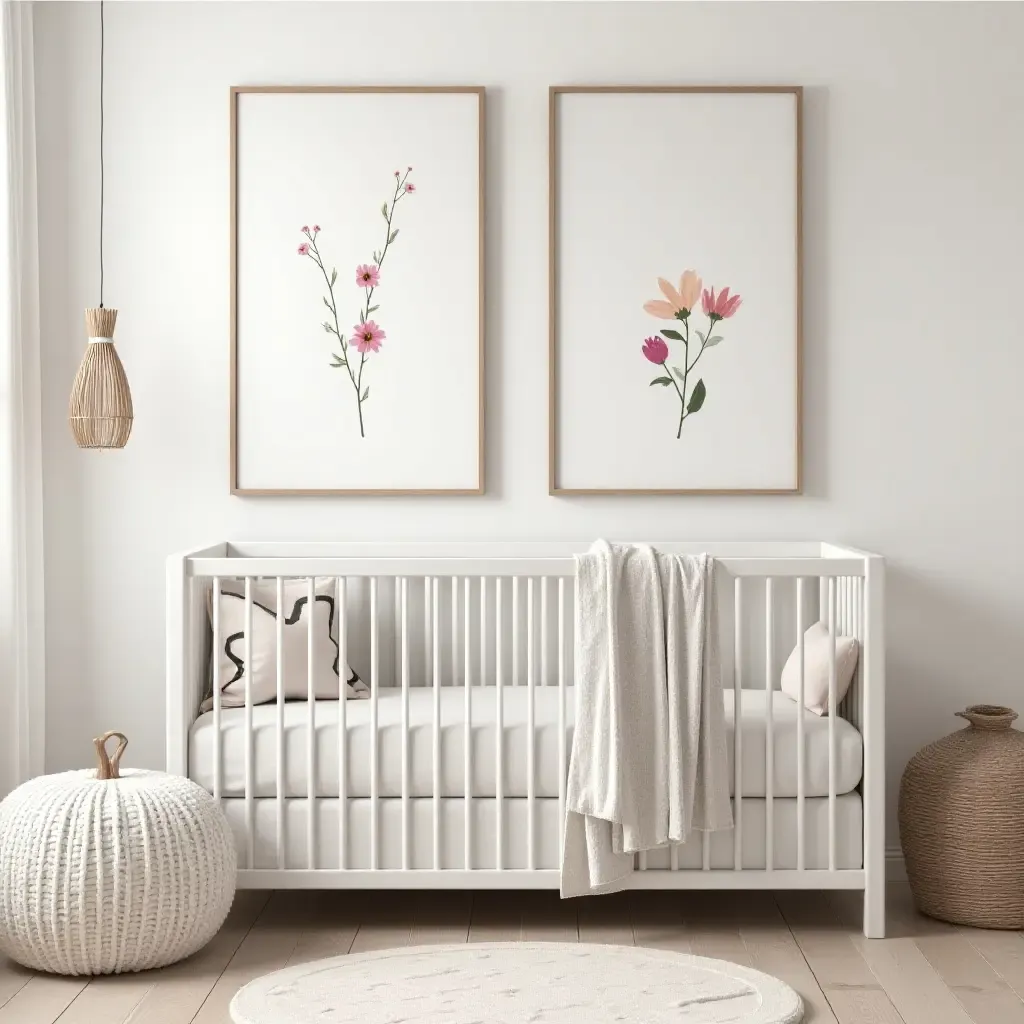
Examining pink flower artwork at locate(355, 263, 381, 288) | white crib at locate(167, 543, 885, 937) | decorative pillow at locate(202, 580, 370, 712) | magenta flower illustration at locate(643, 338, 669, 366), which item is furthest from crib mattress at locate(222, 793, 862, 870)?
pink flower artwork at locate(355, 263, 381, 288)

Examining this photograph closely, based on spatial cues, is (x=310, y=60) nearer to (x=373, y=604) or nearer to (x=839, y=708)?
(x=373, y=604)

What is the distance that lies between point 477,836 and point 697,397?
3.90 ft

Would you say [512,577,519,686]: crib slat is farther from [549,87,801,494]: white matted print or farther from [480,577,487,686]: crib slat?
[549,87,801,494]: white matted print

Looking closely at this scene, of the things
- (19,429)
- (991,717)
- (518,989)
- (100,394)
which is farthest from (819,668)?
(19,429)

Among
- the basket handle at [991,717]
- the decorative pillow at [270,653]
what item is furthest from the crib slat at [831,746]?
the decorative pillow at [270,653]

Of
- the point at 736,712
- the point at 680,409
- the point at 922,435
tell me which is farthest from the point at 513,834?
the point at 922,435

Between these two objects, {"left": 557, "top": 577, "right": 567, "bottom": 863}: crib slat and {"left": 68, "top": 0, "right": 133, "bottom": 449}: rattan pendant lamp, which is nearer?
{"left": 557, "top": 577, "right": 567, "bottom": 863}: crib slat

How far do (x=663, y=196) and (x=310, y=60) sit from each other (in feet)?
3.01

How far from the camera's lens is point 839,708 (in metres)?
2.70

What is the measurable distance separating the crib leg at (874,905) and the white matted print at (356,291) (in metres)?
1.26

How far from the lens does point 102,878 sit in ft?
7.11

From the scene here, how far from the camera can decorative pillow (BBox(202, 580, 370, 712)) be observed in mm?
2656

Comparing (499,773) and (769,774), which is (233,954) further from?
(769,774)

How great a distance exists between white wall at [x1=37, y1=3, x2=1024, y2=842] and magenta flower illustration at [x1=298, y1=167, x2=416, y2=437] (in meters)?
0.22
